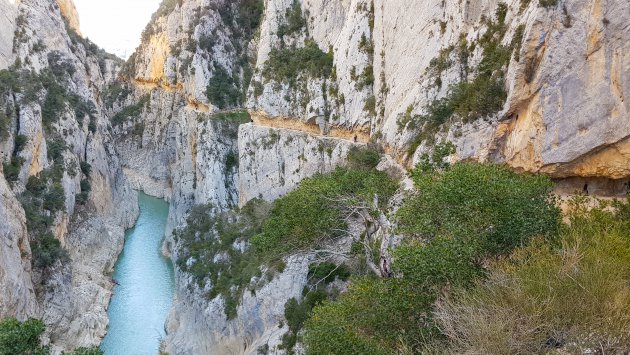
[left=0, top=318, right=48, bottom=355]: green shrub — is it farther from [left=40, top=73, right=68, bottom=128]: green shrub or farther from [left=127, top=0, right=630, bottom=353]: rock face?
[left=40, top=73, right=68, bottom=128]: green shrub

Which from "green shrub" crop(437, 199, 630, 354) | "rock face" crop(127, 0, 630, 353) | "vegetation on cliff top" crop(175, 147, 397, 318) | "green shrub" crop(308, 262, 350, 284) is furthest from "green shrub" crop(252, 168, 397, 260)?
"green shrub" crop(437, 199, 630, 354)

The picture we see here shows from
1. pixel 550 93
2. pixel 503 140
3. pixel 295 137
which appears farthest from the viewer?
pixel 295 137

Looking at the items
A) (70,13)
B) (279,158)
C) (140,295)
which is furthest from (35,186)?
(70,13)

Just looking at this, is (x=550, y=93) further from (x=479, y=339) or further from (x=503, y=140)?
(x=479, y=339)

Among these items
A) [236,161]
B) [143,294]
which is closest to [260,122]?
[236,161]

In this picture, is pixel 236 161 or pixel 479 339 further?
pixel 236 161

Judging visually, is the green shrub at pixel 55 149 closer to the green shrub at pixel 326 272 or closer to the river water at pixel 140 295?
the river water at pixel 140 295
